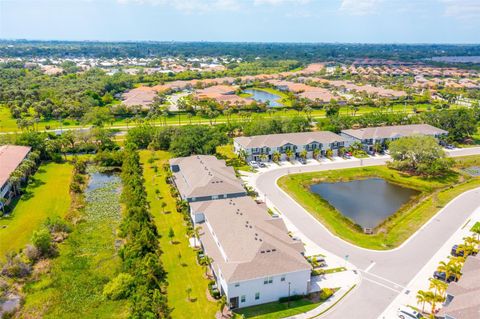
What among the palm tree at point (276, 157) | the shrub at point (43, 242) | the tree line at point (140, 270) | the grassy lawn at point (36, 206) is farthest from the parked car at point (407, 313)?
the palm tree at point (276, 157)

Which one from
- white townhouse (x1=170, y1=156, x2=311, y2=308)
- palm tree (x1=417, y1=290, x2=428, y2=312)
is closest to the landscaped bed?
white townhouse (x1=170, y1=156, x2=311, y2=308)

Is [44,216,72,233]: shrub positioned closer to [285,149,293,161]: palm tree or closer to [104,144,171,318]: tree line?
[104,144,171,318]: tree line

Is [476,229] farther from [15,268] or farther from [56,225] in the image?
[15,268]

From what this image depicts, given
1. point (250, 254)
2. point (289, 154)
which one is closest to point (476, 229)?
point (250, 254)

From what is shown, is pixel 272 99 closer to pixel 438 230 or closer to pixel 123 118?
pixel 123 118

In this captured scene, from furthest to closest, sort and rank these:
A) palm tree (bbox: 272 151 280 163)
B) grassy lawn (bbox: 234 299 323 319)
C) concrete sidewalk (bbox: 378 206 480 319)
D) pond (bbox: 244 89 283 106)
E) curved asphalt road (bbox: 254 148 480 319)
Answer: pond (bbox: 244 89 283 106) → palm tree (bbox: 272 151 280 163) → curved asphalt road (bbox: 254 148 480 319) → concrete sidewalk (bbox: 378 206 480 319) → grassy lawn (bbox: 234 299 323 319)

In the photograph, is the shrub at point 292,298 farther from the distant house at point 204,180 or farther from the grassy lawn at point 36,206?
the grassy lawn at point 36,206
